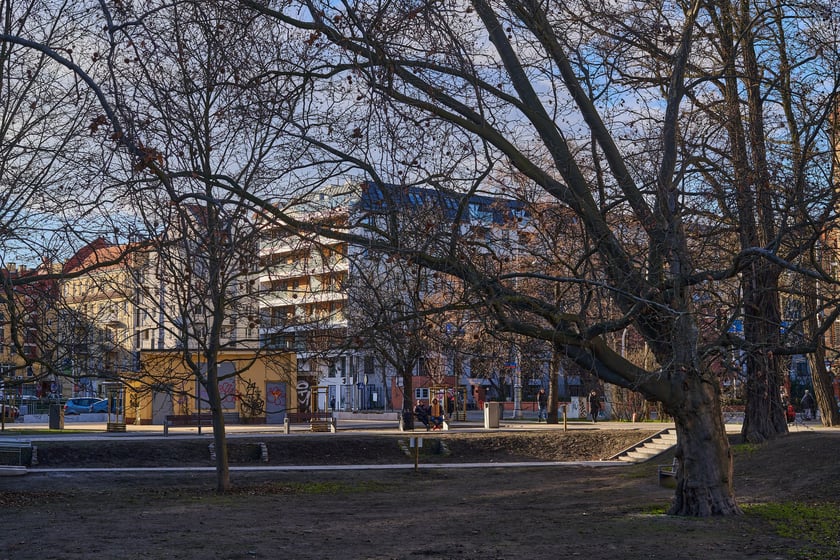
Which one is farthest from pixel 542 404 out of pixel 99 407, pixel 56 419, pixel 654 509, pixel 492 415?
pixel 654 509

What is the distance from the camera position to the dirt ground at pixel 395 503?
1470cm

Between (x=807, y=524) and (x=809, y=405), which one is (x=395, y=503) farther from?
(x=809, y=405)

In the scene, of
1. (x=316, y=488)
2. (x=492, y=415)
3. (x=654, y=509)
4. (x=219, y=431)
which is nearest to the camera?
(x=654, y=509)

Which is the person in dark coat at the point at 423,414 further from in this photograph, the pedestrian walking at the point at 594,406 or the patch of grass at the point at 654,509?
the patch of grass at the point at 654,509

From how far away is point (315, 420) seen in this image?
Answer: 138 feet

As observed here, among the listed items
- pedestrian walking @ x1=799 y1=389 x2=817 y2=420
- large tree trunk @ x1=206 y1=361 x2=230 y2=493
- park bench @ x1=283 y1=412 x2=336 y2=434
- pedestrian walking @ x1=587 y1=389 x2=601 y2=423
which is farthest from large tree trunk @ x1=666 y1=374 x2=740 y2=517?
pedestrian walking @ x1=799 y1=389 x2=817 y2=420

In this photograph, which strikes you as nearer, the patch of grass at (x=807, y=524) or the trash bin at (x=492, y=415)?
the patch of grass at (x=807, y=524)

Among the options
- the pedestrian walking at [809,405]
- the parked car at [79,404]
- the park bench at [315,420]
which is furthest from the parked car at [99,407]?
the pedestrian walking at [809,405]

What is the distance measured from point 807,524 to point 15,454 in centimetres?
2200

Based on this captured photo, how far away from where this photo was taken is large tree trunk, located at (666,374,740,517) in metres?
15.9

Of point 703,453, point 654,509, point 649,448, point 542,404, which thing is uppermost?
point 542,404

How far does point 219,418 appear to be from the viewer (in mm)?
23078

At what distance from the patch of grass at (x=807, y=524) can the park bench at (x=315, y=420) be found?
2309 centimetres

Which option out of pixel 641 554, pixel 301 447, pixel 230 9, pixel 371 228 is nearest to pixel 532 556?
pixel 641 554
